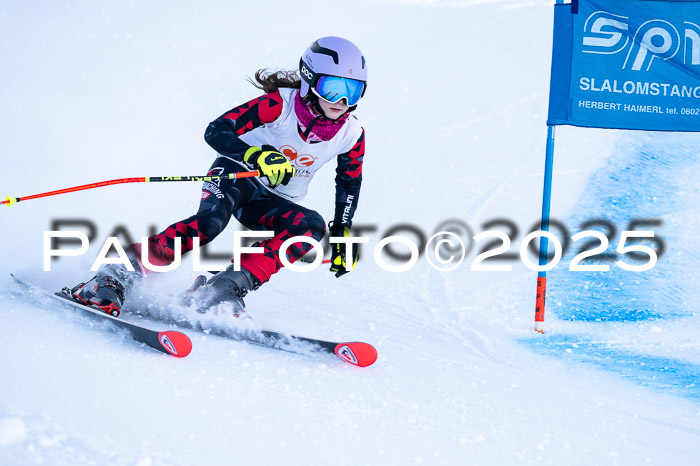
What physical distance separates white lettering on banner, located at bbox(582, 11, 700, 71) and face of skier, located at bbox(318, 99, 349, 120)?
1.50 metres

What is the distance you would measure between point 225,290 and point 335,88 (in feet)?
3.62

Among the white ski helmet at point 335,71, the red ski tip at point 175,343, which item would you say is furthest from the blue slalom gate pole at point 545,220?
the red ski tip at point 175,343

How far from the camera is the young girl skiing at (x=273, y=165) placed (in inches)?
127

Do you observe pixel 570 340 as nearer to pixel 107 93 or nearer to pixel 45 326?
pixel 45 326

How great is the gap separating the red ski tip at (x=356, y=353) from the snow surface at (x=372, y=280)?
0.17 ft

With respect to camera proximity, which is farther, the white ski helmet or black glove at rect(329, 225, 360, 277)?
black glove at rect(329, 225, 360, 277)

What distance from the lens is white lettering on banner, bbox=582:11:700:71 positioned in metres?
3.88

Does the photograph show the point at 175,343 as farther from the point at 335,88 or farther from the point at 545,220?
the point at 545,220

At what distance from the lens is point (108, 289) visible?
3.21m

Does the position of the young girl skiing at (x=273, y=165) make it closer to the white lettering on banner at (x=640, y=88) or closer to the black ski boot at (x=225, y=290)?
the black ski boot at (x=225, y=290)

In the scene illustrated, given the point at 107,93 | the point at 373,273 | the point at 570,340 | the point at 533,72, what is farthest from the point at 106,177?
the point at 533,72

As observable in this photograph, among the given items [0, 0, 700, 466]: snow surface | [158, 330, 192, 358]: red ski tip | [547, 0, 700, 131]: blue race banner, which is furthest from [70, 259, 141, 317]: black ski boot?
[547, 0, 700, 131]: blue race banner

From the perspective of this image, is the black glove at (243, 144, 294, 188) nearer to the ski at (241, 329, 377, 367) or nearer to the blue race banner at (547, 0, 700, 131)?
the ski at (241, 329, 377, 367)

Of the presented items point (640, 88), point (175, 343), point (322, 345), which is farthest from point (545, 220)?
point (175, 343)
